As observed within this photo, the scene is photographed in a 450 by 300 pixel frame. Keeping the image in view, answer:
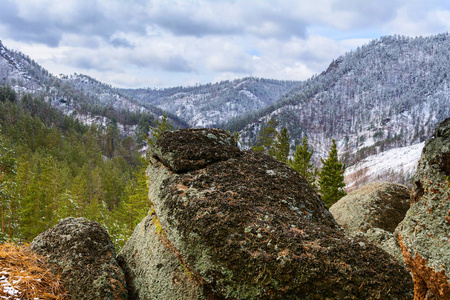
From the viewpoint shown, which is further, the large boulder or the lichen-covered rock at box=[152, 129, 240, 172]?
the lichen-covered rock at box=[152, 129, 240, 172]

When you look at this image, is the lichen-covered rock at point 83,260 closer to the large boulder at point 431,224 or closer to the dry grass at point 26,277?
the dry grass at point 26,277

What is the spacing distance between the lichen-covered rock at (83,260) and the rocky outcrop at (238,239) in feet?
1.64

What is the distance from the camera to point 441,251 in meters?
3.16

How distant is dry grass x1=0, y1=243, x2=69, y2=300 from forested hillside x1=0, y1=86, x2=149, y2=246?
13.9m

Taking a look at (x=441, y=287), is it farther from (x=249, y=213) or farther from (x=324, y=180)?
(x=324, y=180)

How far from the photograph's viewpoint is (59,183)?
37.7m

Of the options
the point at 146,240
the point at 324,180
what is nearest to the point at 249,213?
the point at 146,240

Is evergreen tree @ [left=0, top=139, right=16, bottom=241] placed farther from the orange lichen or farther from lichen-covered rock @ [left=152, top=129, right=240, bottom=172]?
the orange lichen

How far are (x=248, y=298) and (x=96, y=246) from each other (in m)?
4.33

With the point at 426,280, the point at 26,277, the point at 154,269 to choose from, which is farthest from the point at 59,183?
the point at 426,280

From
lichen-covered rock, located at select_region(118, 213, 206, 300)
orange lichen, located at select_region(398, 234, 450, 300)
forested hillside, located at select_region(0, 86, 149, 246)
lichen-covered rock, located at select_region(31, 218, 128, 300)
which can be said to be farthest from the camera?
forested hillside, located at select_region(0, 86, 149, 246)

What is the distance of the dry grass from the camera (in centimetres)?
495

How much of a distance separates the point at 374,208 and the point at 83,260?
1281 cm

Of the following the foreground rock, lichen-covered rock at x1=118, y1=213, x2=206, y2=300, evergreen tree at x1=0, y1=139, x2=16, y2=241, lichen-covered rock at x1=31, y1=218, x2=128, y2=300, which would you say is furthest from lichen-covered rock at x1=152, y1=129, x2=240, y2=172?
evergreen tree at x1=0, y1=139, x2=16, y2=241
